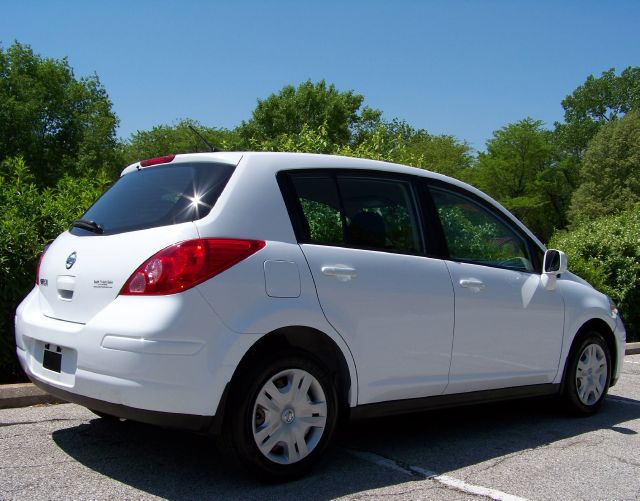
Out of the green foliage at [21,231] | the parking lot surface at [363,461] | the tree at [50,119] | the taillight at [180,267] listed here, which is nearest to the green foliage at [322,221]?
the taillight at [180,267]

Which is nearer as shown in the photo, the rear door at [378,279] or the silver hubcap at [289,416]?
the silver hubcap at [289,416]

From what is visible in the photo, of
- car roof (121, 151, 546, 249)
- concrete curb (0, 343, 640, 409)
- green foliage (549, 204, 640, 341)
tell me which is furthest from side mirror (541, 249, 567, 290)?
green foliage (549, 204, 640, 341)

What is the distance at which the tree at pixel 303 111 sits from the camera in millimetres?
50406

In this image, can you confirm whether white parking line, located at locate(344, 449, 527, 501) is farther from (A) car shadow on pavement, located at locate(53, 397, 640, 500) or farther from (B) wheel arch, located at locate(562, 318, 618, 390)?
(B) wheel arch, located at locate(562, 318, 618, 390)

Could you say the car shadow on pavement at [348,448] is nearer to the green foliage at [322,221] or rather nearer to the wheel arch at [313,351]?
the wheel arch at [313,351]

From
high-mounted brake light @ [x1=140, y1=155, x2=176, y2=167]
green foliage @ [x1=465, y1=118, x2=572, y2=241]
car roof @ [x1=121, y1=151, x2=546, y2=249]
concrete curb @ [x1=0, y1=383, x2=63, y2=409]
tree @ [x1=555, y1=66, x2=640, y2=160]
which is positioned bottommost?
concrete curb @ [x1=0, y1=383, x2=63, y2=409]

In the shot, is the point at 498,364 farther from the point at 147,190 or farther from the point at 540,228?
the point at 540,228

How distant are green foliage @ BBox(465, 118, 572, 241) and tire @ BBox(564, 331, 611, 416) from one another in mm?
56381

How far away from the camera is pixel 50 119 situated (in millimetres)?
54781

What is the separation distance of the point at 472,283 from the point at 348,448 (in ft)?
4.41

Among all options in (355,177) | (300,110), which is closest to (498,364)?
(355,177)

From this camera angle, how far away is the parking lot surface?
12.5 ft

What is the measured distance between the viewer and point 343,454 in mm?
4551

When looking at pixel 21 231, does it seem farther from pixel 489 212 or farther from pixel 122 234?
pixel 489 212
